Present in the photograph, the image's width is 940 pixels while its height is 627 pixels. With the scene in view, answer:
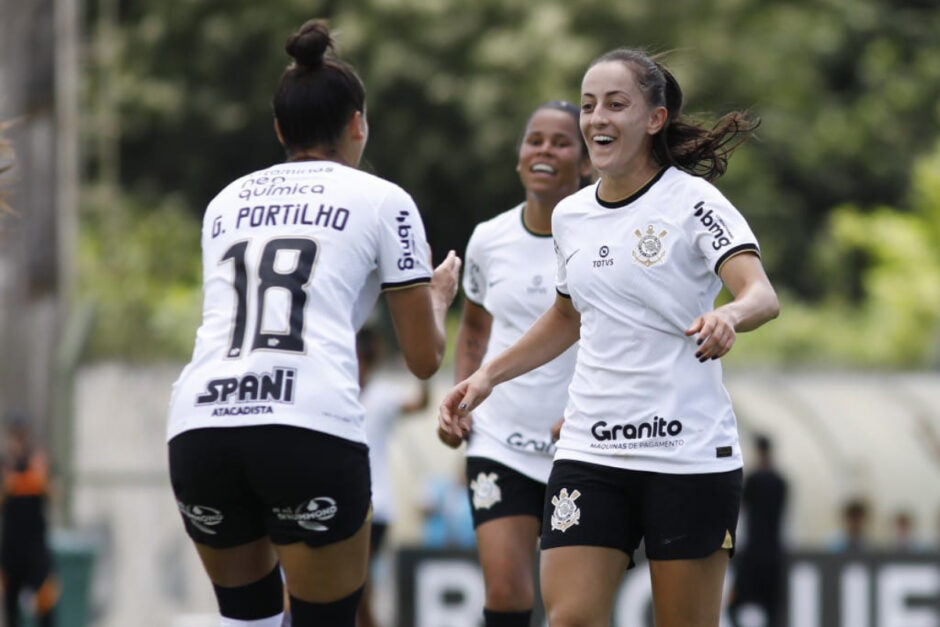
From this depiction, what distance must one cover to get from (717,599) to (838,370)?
1299 centimetres

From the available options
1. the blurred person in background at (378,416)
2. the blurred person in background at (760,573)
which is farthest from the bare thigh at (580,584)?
the blurred person in background at (760,573)

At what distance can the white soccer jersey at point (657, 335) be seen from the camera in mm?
5250

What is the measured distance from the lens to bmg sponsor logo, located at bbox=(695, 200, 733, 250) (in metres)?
5.14

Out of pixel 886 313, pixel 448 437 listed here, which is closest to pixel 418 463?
pixel 448 437

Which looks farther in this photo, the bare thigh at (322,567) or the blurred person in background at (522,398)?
the blurred person in background at (522,398)

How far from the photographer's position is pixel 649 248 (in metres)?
5.28

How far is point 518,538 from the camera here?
265 inches

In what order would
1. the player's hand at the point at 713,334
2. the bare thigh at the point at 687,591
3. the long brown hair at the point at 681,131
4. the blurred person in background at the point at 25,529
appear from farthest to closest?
the blurred person in background at the point at 25,529 → the long brown hair at the point at 681,131 → the bare thigh at the point at 687,591 → the player's hand at the point at 713,334

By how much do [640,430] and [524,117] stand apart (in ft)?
69.6

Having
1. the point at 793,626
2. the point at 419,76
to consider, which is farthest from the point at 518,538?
the point at 419,76

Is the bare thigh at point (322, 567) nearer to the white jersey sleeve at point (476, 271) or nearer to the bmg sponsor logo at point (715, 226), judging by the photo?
the bmg sponsor logo at point (715, 226)

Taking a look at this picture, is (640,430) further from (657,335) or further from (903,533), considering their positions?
(903,533)

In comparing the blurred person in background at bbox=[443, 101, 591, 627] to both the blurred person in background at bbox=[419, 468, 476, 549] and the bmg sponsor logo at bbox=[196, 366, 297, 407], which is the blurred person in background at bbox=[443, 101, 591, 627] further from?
the blurred person in background at bbox=[419, 468, 476, 549]

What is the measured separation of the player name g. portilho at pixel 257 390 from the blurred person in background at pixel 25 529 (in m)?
9.13
